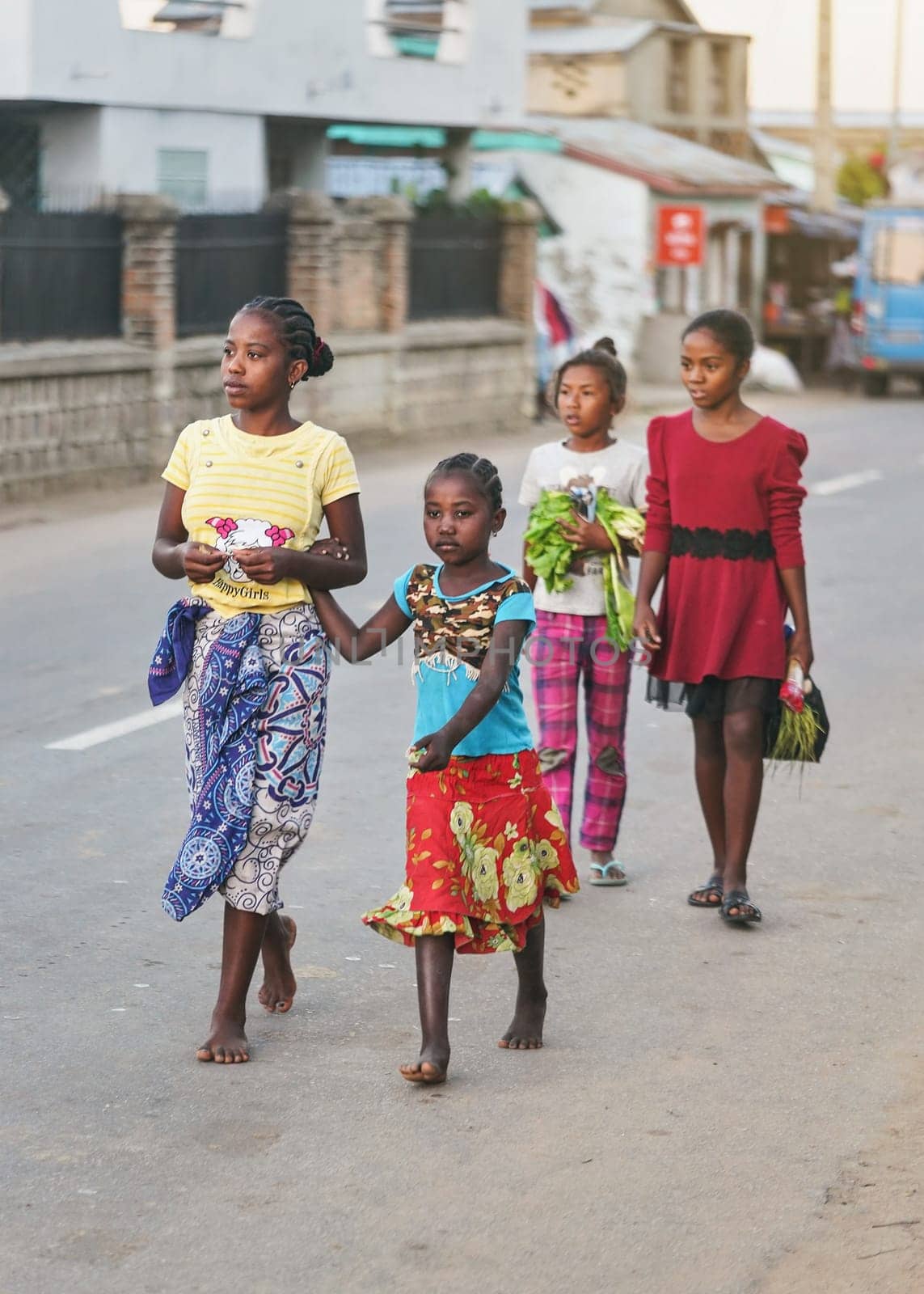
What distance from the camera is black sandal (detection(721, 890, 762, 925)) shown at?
5840mm

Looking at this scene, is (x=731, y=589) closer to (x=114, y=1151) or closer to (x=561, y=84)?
(x=114, y=1151)

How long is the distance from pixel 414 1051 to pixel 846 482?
14.6m

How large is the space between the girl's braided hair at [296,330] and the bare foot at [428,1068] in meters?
1.51

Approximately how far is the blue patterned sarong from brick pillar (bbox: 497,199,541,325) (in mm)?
20170

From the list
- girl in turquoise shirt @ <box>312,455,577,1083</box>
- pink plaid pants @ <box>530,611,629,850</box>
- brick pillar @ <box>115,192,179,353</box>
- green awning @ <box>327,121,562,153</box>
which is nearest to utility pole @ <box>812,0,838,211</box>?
green awning @ <box>327,121,562,153</box>

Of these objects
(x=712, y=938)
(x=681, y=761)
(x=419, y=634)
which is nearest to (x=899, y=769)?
(x=681, y=761)

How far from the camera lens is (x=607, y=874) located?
6.32 m

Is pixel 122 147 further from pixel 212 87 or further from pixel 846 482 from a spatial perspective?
pixel 846 482

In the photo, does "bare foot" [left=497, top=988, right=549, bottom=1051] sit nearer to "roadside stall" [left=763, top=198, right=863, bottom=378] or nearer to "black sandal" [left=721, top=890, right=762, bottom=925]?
"black sandal" [left=721, top=890, right=762, bottom=925]

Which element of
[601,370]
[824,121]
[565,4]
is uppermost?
[565,4]

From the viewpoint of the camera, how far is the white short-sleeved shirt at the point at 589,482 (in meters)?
6.21

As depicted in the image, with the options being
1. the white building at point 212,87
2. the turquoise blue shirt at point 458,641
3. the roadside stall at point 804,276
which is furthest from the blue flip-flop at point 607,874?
the roadside stall at point 804,276

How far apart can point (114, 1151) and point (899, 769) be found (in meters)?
4.55

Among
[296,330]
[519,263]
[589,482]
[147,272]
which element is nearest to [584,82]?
[519,263]
